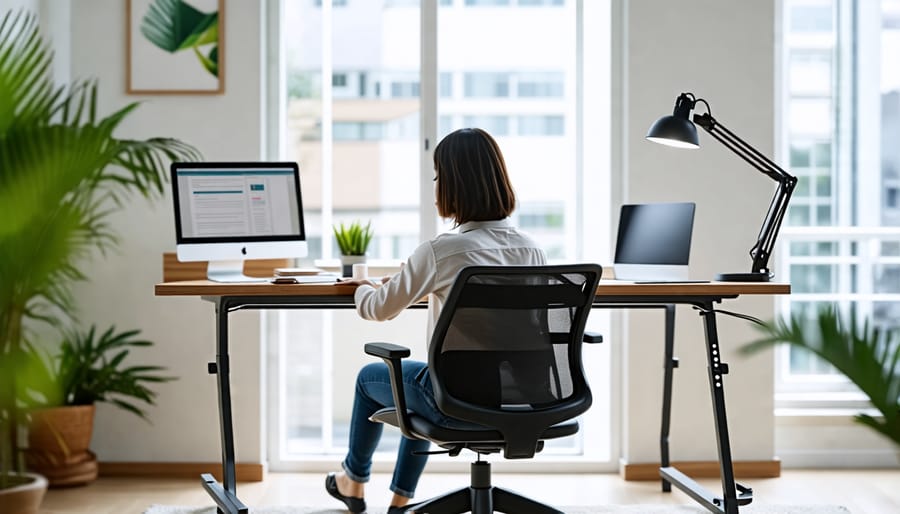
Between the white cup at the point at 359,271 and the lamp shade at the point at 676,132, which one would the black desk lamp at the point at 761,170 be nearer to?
the lamp shade at the point at 676,132

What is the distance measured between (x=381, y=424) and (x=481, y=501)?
53cm


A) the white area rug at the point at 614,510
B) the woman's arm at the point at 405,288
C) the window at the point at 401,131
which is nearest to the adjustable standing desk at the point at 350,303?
the white area rug at the point at 614,510

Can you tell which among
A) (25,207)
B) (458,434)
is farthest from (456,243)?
(25,207)

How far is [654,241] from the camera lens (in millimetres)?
3303

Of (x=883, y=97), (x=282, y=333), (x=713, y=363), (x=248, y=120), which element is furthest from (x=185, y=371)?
(x=883, y=97)

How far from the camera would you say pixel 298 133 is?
402 cm

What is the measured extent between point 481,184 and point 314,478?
1.79 metres

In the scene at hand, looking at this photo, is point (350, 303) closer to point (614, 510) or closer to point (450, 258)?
point (450, 258)

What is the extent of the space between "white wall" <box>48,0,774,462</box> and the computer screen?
45cm

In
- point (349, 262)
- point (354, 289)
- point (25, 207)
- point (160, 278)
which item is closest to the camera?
point (25, 207)

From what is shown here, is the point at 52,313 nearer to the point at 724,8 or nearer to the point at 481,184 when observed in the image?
the point at 481,184

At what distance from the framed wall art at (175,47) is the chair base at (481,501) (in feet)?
6.46

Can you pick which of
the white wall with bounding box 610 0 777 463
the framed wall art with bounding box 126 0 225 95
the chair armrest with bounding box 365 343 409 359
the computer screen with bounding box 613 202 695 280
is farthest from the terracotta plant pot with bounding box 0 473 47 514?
the white wall with bounding box 610 0 777 463

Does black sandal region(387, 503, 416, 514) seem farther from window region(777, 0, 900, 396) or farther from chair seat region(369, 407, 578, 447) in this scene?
window region(777, 0, 900, 396)
